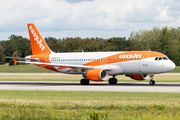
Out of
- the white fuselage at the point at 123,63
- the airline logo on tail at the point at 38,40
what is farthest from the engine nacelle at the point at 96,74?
the airline logo on tail at the point at 38,40

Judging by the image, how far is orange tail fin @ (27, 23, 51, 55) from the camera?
173 ft

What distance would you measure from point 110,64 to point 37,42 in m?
14.5

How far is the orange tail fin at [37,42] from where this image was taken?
52.8 meters

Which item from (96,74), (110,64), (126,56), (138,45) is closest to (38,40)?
(110,64)

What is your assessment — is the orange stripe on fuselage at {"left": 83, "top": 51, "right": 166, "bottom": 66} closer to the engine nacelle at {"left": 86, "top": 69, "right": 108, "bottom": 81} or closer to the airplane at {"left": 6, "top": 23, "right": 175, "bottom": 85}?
the airplane at {"left": 6, "top": 23, "right": 175, "bottom": 85}

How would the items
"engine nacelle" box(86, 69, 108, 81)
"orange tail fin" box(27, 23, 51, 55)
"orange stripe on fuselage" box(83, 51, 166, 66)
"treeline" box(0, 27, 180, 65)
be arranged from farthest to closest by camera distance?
"treeline" box(0, 27, 180, 65) → "orange tail fin" box(27, 23, 51, 55) → "orange stripe on fuselage" box(83, 51, 166, 66) → "engine nacelle" box(86, 69, 108, 81)

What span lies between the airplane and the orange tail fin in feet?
3.34

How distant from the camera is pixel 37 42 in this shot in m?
53.1

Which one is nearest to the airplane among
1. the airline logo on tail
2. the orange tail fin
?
Answer: the orange tail fin

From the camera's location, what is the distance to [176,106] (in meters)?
19.3

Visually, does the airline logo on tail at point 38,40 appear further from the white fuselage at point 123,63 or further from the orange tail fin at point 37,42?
the white fuselage at point 123,63

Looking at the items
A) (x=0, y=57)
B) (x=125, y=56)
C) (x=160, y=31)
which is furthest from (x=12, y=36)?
(x=125, y=56)

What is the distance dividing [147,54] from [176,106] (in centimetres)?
2357

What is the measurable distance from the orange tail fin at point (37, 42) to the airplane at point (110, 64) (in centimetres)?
102
